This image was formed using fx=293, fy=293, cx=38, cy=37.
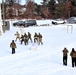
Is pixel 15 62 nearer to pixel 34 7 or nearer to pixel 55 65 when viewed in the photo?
pixel 55 65

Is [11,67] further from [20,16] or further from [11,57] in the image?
[20,16]

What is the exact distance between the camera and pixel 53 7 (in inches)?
3418

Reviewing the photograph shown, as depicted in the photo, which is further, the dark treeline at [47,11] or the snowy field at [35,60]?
the dark treeline at [47,11]

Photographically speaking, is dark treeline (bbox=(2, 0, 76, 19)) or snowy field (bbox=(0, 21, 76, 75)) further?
dark treeline (bbox=(2, 0, 76, 19))

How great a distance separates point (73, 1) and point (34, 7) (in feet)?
49.4

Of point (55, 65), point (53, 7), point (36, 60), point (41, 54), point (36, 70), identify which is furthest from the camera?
point (53, 7)

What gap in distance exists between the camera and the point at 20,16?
286 ft

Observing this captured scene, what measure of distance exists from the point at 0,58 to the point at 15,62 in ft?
5.52

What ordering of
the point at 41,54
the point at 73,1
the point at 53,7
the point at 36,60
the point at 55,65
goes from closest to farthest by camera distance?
1. the point at 55,65
2. the point at 36,60
3. the point at 41,54
4. the point at 73,1
5. the point at 53,7

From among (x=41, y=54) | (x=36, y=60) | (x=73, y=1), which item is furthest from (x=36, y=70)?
(x=73, y=1)

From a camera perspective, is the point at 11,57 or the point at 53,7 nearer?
the point at 11,57

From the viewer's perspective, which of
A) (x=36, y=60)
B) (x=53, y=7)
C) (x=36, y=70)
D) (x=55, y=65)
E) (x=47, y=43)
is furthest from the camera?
(x=53, y=7)

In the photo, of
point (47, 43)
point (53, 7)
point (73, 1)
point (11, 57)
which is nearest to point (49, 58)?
point (11, 57)

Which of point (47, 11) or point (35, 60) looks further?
point (47, 11)
